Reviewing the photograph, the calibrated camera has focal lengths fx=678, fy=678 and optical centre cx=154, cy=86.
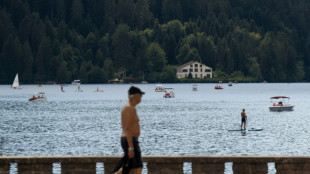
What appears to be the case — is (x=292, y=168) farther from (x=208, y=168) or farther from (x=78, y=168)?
(x=78, y=168)

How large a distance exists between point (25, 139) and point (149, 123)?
28.2 m

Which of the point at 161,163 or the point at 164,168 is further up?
the point at 161,163

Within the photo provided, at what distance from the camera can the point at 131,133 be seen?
552 inches

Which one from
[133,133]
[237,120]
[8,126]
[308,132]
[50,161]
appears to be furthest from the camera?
[237,120]

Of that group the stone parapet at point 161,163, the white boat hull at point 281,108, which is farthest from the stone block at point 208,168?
the white boat hull at point 281,108

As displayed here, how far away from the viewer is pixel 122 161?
573 inches

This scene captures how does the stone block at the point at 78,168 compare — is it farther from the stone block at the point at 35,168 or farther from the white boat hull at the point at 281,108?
the white boat hull at the point at 281,108

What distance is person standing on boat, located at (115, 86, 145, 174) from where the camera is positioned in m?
14.0

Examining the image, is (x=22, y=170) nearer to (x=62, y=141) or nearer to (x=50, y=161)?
(x=50, y=161)

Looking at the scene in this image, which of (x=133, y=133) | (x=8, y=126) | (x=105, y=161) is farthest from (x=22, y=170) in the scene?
(x=8, y=126)

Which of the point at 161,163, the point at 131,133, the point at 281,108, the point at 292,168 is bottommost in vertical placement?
the point at 281,108

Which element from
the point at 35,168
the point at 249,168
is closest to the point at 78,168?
the point at 35,168

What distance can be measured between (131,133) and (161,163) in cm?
205

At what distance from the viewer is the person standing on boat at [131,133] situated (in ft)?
45.9
